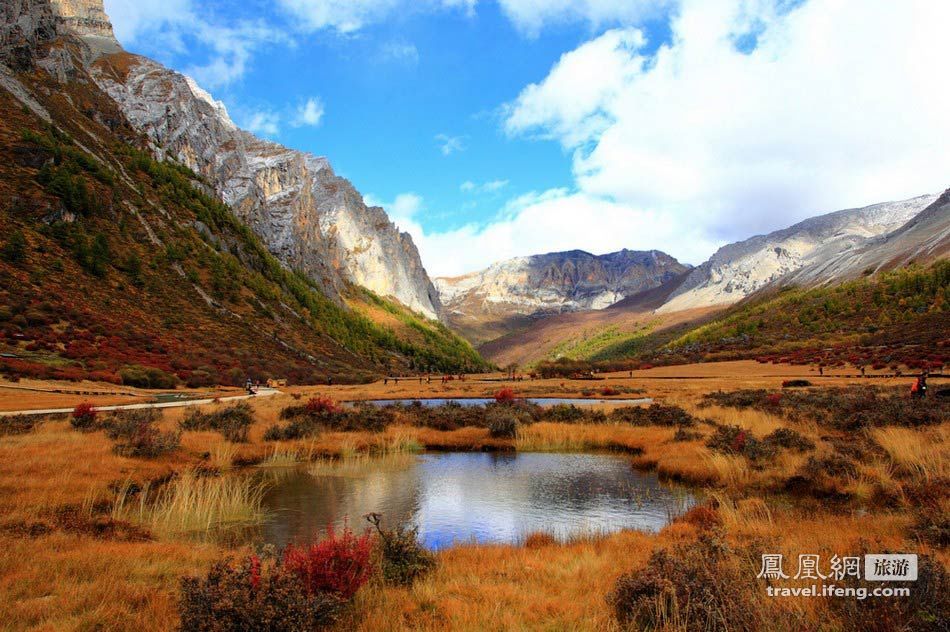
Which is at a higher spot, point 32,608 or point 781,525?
point 32,608

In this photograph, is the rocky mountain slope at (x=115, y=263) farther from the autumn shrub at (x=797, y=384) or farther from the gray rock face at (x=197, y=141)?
the autumn shrub at (x=797, y=384)

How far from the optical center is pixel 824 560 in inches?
300

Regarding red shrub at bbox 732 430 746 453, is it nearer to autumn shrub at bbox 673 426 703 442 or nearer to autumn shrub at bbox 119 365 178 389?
autumn shrub at bbox 673 426 703 442

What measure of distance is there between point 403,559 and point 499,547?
2658 mm

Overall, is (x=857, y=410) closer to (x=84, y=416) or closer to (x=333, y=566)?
(x=333, y=566)

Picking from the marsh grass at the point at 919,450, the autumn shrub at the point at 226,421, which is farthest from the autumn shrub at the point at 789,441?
the autumn shrub at the point at 226,421

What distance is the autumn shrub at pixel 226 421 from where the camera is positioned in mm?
22625

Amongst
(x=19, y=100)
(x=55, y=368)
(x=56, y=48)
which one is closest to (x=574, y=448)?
(x=55, y=368)

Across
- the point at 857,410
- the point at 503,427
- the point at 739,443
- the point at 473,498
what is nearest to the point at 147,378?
the point at 503,427

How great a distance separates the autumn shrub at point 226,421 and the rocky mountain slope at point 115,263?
19.0m

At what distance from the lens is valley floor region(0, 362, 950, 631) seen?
639 cm

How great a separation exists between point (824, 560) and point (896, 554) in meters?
1.26

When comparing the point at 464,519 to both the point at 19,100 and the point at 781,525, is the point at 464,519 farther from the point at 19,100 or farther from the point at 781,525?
the point at 19,100

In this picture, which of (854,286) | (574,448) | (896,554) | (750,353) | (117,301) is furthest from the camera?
(854,286)
